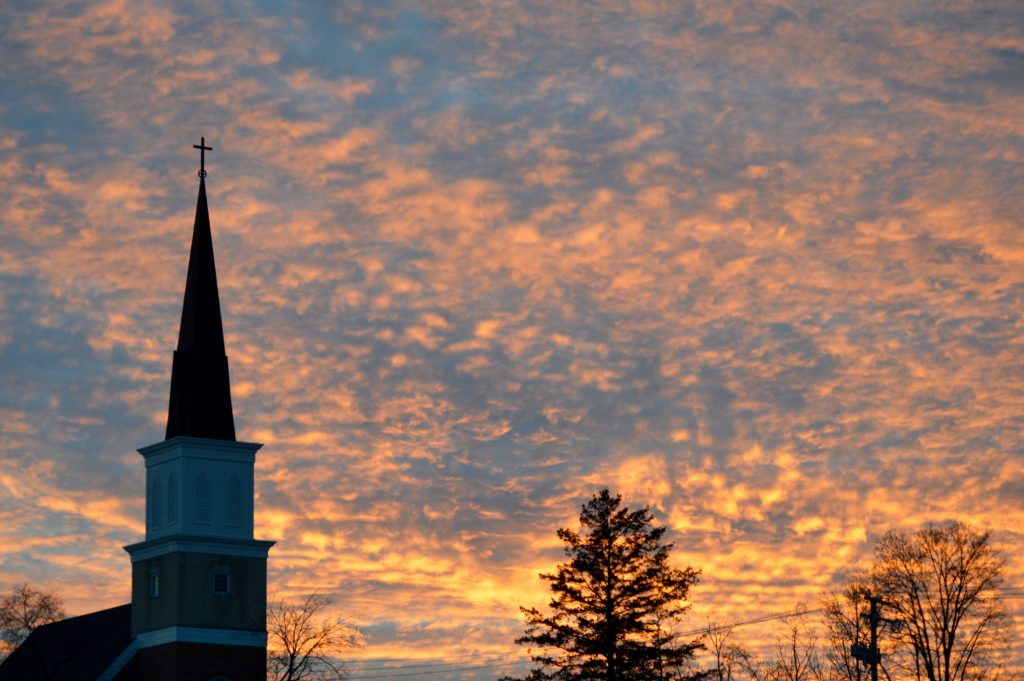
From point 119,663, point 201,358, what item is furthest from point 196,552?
point 201,358

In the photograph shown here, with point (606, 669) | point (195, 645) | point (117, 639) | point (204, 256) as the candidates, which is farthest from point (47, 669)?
point (606, 669)

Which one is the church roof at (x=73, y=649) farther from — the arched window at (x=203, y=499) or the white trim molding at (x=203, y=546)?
the arched window at (x=203, y=499)

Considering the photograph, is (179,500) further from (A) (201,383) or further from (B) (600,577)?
(B) (600,577)

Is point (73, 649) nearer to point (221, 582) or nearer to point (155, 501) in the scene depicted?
point (155, 501)

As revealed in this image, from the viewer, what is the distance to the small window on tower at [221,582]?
8444cm

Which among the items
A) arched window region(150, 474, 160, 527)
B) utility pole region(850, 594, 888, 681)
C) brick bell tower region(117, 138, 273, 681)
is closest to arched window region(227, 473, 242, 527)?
brick bell tower region(117, 138, 273, 681)

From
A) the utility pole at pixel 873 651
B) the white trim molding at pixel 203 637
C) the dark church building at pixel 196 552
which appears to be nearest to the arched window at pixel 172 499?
the dark church building at pixel 196 552

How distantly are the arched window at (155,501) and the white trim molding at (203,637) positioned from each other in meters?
5.13

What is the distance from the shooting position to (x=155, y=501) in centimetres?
8675

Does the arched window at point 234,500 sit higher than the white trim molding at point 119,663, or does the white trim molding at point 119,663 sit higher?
the arched window at point 234,500

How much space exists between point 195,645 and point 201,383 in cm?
1207

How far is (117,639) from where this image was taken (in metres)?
88.2

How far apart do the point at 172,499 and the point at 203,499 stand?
1.51 meters

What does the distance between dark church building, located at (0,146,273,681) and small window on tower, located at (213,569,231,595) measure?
4cm
